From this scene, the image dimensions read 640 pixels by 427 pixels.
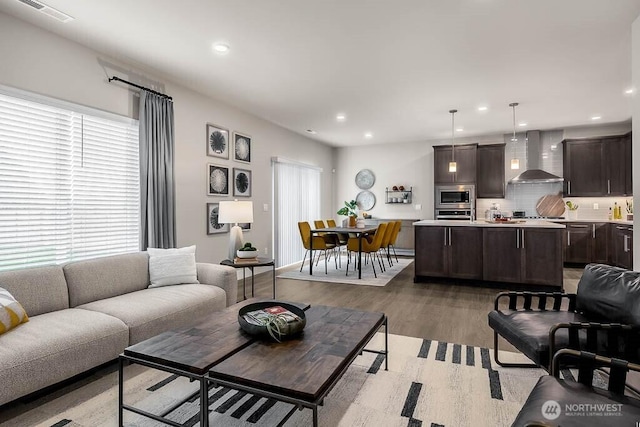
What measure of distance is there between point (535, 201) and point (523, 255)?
10.6ft

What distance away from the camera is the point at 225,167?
5262 mm

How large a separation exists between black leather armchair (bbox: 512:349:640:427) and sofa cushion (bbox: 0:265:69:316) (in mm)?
3015

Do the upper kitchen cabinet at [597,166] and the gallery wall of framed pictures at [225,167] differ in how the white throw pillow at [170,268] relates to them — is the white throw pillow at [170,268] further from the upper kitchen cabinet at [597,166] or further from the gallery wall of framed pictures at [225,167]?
the upper kitchen cabinet at [597,166]

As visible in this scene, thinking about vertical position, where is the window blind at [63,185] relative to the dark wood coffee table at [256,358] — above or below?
above

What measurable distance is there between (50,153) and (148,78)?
1403 millimetres

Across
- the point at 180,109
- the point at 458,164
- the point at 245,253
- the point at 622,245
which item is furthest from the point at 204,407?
the point at 458,164

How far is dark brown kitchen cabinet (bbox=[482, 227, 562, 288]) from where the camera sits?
466 cm

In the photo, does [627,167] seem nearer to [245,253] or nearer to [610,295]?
[610,295]

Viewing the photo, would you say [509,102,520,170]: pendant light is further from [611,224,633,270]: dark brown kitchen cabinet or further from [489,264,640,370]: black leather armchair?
[489,264,640,370]: black leather armchair

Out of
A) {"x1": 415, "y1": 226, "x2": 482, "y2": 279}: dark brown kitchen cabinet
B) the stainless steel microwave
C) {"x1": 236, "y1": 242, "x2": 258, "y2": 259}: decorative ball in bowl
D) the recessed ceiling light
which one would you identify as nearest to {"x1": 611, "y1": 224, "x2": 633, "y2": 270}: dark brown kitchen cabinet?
the stainless steel microwave

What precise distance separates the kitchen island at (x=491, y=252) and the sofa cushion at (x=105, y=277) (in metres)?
3.82

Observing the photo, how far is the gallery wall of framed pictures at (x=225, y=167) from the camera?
4941mm

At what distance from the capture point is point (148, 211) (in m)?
3.85

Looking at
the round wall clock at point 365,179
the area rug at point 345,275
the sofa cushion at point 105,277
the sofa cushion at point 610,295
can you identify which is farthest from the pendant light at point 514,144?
the sofa cushion at point 105,277
